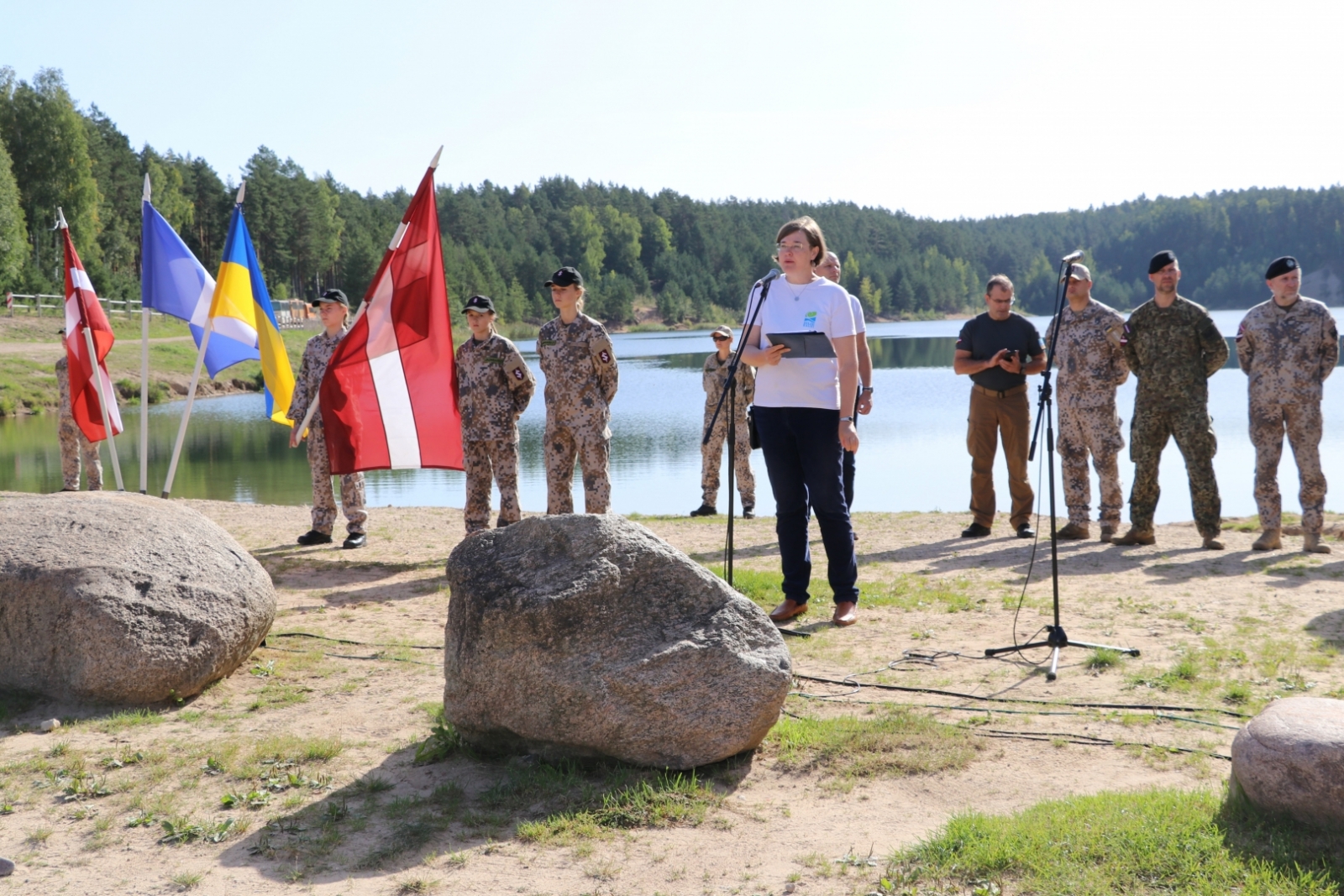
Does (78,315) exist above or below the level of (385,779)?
above

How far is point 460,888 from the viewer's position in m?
3.13

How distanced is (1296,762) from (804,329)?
310 centimetres

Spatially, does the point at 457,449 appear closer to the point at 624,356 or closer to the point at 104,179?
the point at 624,356

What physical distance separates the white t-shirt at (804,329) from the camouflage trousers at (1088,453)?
3888 mm

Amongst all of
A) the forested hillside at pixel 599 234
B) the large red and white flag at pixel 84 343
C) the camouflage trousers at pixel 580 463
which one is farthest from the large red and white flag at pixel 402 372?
the forested hillside at pixel 599 234

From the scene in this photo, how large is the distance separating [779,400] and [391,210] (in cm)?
10461

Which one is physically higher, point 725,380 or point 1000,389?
point 725,380

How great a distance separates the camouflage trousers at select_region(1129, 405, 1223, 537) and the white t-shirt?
3.88 m

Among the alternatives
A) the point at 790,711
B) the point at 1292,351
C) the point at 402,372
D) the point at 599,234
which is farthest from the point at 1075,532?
the point at 599,234

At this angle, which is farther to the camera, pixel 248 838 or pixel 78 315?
pixel 78 315

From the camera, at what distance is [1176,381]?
321 inches

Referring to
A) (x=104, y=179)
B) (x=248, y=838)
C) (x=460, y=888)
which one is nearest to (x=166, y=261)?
(x=248, y=838)

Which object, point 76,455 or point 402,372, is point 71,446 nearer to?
point 76,455

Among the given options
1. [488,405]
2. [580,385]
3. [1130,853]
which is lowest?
[1130,853]
